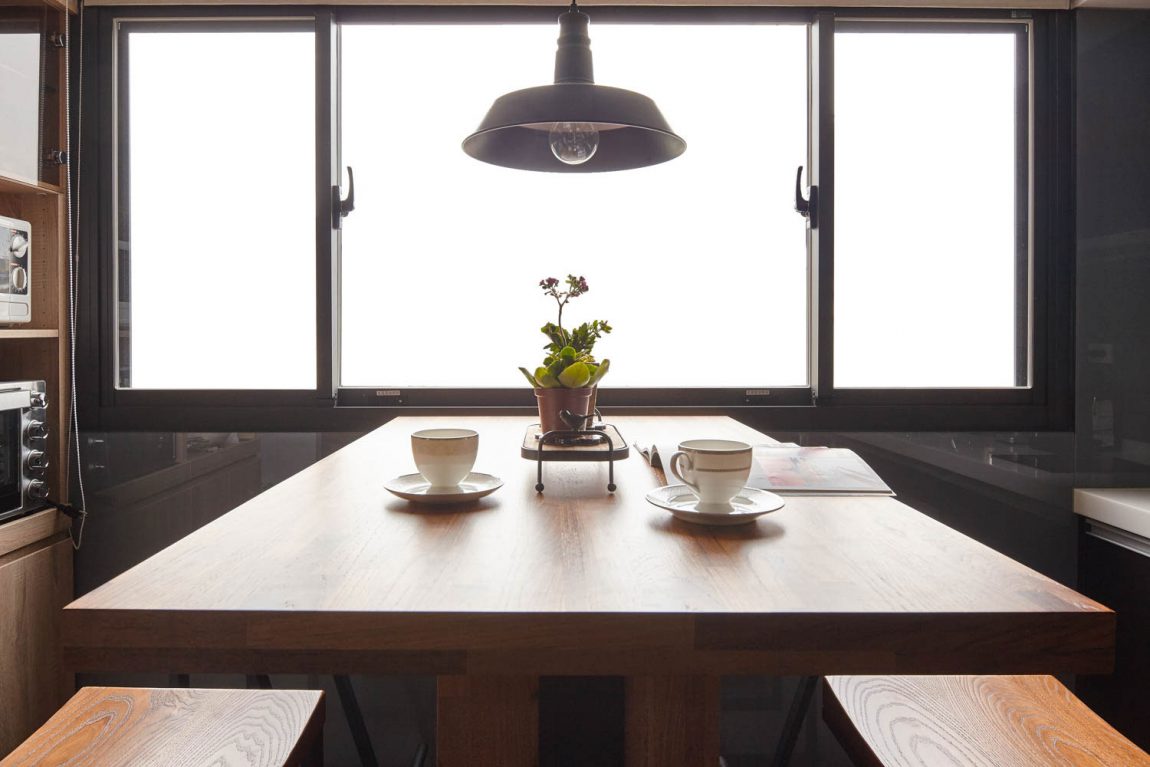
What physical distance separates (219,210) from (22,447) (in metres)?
0.94

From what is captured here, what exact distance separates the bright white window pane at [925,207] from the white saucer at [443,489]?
66.6 inches

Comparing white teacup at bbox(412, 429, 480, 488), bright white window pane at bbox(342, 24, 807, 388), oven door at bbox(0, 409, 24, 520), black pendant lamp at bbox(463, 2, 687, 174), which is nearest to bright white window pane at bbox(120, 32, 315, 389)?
bright white window pane at bbox(342, 24, 807, 388)

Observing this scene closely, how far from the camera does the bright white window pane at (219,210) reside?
97.4 inches

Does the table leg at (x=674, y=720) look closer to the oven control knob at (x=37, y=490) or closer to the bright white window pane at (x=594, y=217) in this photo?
the bright white window pane at (x=594, y=217)

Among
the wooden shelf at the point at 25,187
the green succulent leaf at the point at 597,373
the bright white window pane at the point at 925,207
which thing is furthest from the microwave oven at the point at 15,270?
the bright white window pane at the point at 925,207

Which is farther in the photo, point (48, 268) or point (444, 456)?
point (48, 268)

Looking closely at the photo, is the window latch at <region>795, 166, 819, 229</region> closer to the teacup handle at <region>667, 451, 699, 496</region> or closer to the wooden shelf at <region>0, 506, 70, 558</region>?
the teacup handle at <region>667, 451, 699, 496</region>

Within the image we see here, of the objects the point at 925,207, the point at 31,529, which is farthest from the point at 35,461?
the point at 925,207

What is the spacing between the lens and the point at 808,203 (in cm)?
243

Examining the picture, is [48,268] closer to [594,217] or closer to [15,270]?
[15,270]

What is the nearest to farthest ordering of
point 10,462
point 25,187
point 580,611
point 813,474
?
point 580,611
point 813,474
point 10,462
point 25,187

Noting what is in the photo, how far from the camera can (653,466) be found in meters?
1.38

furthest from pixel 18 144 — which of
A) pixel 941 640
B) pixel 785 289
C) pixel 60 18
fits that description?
pixel 941 640

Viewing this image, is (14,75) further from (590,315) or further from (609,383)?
(609,383)
